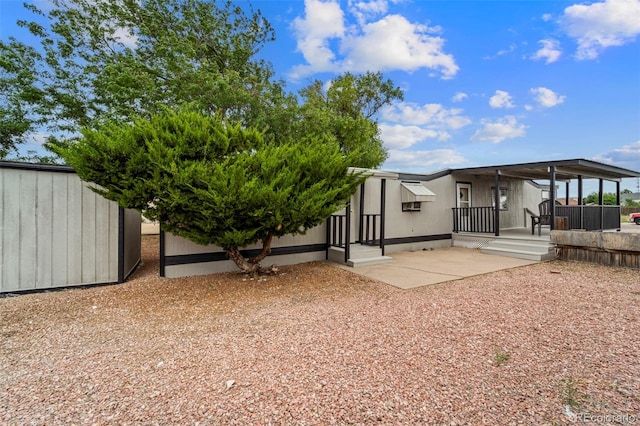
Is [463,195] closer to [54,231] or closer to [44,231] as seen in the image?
[54,231]

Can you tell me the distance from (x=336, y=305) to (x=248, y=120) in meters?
8.32

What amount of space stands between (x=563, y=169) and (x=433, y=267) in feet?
19.7

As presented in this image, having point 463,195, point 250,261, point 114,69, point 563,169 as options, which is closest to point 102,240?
point 250,261

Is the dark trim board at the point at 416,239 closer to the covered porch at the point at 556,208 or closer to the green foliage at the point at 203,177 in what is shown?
the covered porch at the point at 556,208

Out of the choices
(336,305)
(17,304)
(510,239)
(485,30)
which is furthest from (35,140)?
(510,239)

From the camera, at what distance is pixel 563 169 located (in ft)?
29.7

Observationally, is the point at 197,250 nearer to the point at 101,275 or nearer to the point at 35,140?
the point at 101,275

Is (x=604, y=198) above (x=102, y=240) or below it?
above

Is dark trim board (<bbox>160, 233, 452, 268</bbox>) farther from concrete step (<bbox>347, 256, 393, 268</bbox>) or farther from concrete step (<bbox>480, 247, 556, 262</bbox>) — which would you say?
concrete step (<bbox>480, 247, 556, 262</bbox>)

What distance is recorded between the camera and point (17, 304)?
4.20 m

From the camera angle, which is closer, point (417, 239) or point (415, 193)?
point (415, 193)

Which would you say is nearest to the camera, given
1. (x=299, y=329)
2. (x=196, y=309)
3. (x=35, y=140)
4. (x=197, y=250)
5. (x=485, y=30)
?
(x=299, y=329)

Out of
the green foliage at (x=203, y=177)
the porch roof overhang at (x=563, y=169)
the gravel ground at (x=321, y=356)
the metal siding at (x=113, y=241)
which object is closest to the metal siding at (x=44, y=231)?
the gravel ground at (x=321, y=356)

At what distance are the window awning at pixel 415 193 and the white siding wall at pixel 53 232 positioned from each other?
7.33 m
